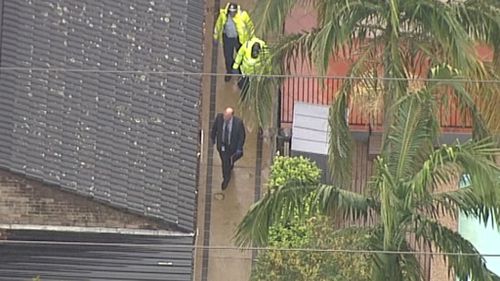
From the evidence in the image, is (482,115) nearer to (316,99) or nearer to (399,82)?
(399,82)

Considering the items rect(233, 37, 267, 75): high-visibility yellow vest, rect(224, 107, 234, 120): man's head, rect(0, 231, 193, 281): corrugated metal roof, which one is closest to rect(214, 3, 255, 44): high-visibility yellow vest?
rect(233, 37, 267, 75): high-visibility yellow vest

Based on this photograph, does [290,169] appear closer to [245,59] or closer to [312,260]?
[312,260]

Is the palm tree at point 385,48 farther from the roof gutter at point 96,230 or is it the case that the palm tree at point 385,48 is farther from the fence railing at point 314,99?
the fence railing at point 314,99

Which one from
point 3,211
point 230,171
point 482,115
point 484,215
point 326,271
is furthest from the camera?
point 230,171

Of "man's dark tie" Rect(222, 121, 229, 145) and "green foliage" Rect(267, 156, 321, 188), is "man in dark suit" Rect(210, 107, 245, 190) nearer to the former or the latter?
"man's dark tie" Rect(222, 121, 229, 145)

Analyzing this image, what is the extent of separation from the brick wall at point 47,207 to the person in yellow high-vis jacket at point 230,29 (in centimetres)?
326

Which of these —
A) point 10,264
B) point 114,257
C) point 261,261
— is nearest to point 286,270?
point 261,261

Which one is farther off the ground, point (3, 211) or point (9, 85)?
point (9, 85)

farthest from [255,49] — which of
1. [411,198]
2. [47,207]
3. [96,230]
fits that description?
[411,198]

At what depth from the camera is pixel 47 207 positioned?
63.8 ft

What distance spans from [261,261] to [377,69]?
2963mm

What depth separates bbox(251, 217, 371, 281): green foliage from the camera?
17719 mm

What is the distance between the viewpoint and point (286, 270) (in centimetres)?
1819

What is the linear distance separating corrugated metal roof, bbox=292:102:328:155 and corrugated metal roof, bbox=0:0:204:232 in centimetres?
192
